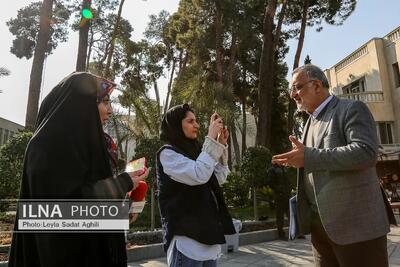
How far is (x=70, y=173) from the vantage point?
1562 mm

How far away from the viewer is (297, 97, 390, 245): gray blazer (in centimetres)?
195

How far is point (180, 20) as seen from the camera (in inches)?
807

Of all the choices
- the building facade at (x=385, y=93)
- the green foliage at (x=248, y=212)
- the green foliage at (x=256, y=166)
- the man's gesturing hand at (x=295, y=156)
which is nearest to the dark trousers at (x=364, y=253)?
the man's gesturing hand at (x=295, y=156)

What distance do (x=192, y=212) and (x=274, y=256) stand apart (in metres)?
4.36

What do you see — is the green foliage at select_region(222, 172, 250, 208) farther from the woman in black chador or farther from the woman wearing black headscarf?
the woman in black chador

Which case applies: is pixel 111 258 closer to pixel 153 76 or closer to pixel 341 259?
pixel 341 259

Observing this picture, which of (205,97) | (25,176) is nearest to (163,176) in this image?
(25,176)

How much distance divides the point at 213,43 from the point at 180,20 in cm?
323

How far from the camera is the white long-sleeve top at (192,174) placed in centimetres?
214

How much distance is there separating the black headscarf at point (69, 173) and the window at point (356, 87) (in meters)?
23.8

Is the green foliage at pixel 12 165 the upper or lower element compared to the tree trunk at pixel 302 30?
lower

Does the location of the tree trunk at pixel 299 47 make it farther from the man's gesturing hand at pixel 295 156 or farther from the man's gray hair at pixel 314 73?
the man's gesturing hand at pixel 295 156

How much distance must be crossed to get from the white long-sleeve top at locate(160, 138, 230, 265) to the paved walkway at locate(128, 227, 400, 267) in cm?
340

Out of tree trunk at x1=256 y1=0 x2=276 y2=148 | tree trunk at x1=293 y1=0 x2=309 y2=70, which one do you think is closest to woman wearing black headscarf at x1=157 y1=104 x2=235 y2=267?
tree trunk at x1=256 y1=0 x2=276 y2=148
